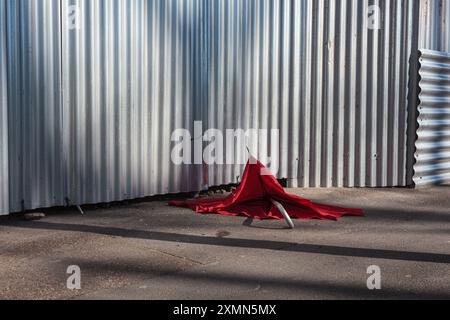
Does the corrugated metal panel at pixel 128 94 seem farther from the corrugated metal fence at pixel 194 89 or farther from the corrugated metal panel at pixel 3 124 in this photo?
the corrugated metal panel at pixel 3 124

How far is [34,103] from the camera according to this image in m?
6.08

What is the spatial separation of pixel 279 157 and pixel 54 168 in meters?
3.09

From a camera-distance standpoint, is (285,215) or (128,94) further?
(128,94)

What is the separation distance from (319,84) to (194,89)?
185 cm

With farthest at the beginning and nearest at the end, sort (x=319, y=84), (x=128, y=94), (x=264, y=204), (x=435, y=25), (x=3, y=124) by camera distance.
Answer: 1. (x=435, y=25)
2. (x=319, y=84)
3. (x=128, y=94)
4. (x=264, y=204)
5. (x=3, y=124)

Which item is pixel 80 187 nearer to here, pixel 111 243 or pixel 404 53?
pixel 111 243

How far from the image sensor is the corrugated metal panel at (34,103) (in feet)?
19.4

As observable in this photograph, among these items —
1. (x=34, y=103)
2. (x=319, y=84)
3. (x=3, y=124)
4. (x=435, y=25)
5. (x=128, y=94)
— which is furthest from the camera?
(x=435, y=25)

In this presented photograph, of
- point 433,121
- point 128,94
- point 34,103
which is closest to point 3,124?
point 34,103

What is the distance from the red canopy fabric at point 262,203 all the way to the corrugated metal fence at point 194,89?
91 centimetres

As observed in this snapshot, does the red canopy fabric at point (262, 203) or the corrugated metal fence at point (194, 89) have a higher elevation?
the corrugated metal fence at point (194, 89)

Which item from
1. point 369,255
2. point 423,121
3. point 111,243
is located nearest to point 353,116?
point 423,121

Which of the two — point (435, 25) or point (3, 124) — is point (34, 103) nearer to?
point (3, 124)

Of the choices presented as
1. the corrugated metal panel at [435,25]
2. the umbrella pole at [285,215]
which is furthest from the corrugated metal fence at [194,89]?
the umbrella pole at [285,215]
